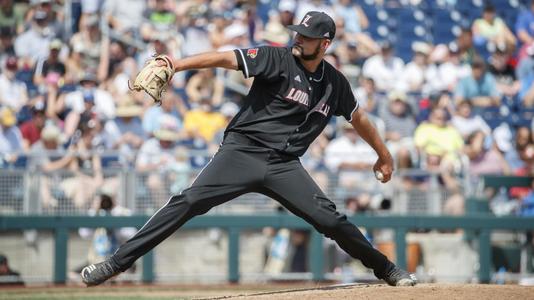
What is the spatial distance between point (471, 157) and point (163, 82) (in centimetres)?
819

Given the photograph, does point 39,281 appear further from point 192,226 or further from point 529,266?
point 529,266

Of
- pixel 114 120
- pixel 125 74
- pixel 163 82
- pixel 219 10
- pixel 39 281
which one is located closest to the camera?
pixel 163 82

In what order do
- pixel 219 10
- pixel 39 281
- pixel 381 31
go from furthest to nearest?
pixel 381 31
pixel 219 10
pixel 39 281

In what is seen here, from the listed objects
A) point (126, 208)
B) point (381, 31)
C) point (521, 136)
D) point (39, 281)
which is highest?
point (381, 31)

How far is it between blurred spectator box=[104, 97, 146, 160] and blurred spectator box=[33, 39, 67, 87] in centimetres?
111

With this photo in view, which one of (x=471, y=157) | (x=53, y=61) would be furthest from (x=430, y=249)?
(x=53, y=61)

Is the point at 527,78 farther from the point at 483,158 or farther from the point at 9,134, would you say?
the point at 9,134

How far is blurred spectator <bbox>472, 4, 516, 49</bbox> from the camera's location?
17219mm

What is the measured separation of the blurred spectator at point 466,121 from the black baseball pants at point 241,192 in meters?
7.63

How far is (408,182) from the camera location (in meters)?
12.6

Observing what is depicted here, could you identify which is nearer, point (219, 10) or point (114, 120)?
point (114, 120)

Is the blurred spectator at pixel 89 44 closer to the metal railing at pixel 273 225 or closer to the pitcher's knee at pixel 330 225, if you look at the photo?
the metal railing at pixel 273 225

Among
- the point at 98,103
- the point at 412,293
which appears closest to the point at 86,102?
the point at 98,103

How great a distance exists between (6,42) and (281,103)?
8.78 m
